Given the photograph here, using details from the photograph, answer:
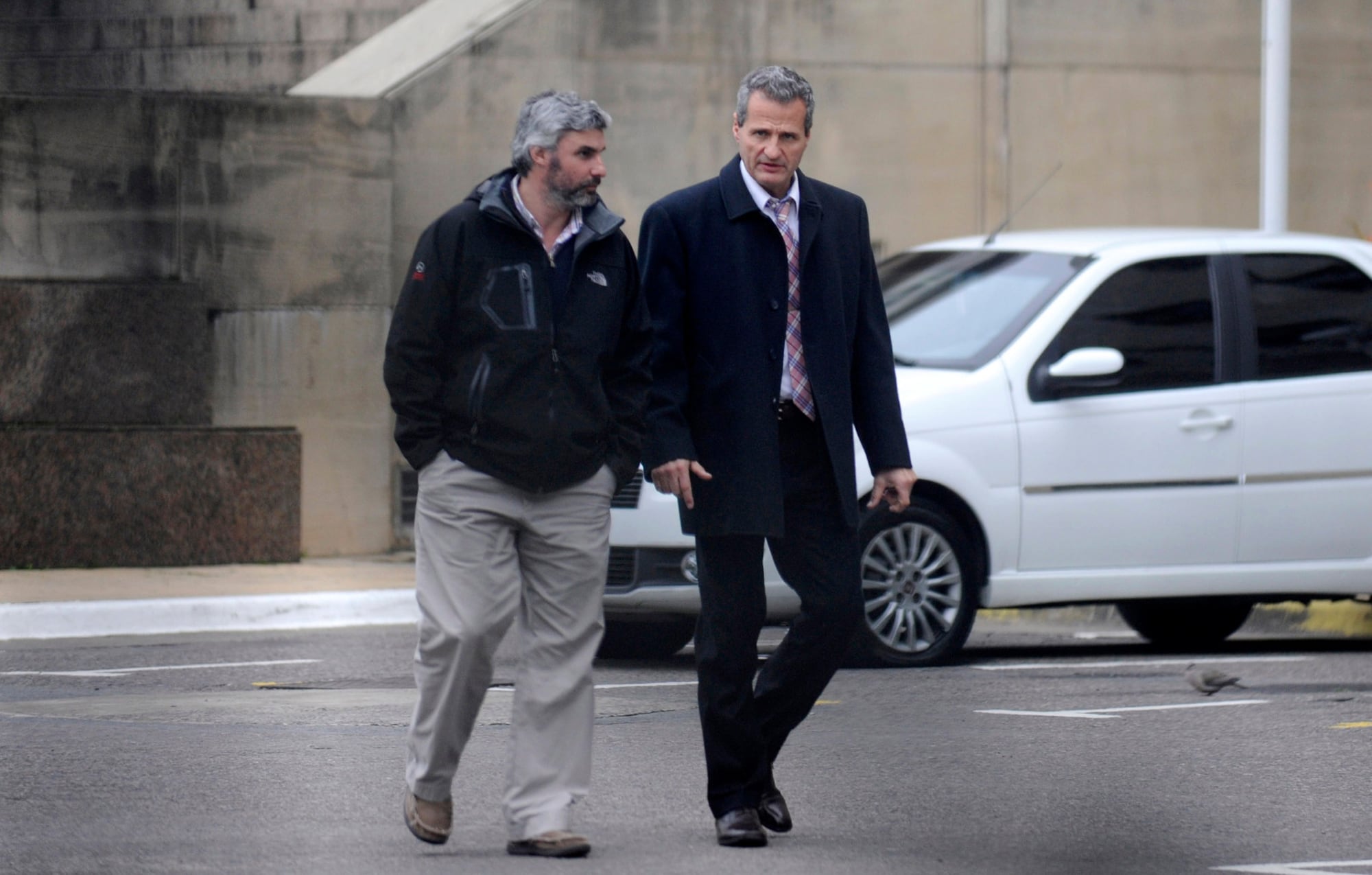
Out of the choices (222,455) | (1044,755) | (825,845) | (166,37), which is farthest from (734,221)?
(166,37)

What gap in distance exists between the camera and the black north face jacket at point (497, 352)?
534cm

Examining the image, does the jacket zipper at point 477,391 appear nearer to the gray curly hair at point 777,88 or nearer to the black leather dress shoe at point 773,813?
the gray curly hair at point 777,88

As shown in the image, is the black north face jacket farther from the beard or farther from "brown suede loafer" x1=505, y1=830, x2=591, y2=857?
"brown suede loafer" x1=505, y1=830, x2=591, y2=857

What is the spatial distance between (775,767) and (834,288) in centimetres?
170

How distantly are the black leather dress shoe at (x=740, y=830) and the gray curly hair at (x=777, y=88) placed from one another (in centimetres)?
163

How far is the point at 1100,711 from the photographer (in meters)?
8.09

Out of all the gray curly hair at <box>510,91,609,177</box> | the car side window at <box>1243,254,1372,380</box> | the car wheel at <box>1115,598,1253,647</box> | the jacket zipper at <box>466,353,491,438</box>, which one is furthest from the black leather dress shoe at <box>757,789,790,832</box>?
the car wheel at <box>1115,598,1253,647</box>

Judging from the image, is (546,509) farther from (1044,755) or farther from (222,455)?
(222,455)

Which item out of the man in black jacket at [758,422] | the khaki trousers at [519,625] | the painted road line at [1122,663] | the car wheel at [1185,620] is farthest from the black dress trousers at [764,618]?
the car wheel at [1185,620]

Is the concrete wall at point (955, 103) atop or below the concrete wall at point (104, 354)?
atop

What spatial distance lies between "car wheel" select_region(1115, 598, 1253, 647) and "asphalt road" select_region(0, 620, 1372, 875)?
Answer: 0.89m

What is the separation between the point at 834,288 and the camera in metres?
5.69

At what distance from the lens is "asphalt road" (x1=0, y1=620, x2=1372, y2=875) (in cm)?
543

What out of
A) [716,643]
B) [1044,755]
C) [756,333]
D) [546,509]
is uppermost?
[756,333]
